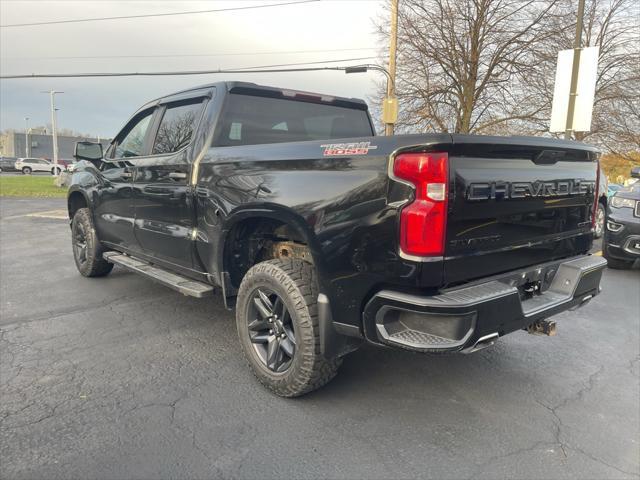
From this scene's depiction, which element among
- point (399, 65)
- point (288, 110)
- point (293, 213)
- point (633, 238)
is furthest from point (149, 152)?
point (399, 65)

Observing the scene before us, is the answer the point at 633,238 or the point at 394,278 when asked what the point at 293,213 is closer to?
the point at 394,278

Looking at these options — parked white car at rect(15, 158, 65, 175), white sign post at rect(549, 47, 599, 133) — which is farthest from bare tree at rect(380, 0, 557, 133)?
parked white car at rect(15, 158, 65, 175)

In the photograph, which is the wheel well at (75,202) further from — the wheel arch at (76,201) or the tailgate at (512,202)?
the tailgate at (512,202)

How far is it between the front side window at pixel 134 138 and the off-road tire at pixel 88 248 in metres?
0.96

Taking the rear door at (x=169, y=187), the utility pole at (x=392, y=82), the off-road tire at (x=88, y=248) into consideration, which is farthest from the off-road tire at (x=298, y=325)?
the utility pole at (x=392, y=82)

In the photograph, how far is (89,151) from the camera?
5145mm

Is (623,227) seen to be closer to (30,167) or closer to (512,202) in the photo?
(512,202)

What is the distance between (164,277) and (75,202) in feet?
8.86

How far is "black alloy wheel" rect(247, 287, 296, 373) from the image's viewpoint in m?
3.05

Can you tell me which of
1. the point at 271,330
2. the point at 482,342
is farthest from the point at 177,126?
the point at 482,342

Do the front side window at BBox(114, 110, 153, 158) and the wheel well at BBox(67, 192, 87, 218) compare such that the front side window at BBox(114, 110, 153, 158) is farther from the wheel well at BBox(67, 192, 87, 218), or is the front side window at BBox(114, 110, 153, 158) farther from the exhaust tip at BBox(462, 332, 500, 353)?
the exhaust tip at BBox(462, 332, 500, 353)

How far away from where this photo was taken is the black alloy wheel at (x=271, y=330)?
305cm

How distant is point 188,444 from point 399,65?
1831cm

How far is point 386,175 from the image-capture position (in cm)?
235
